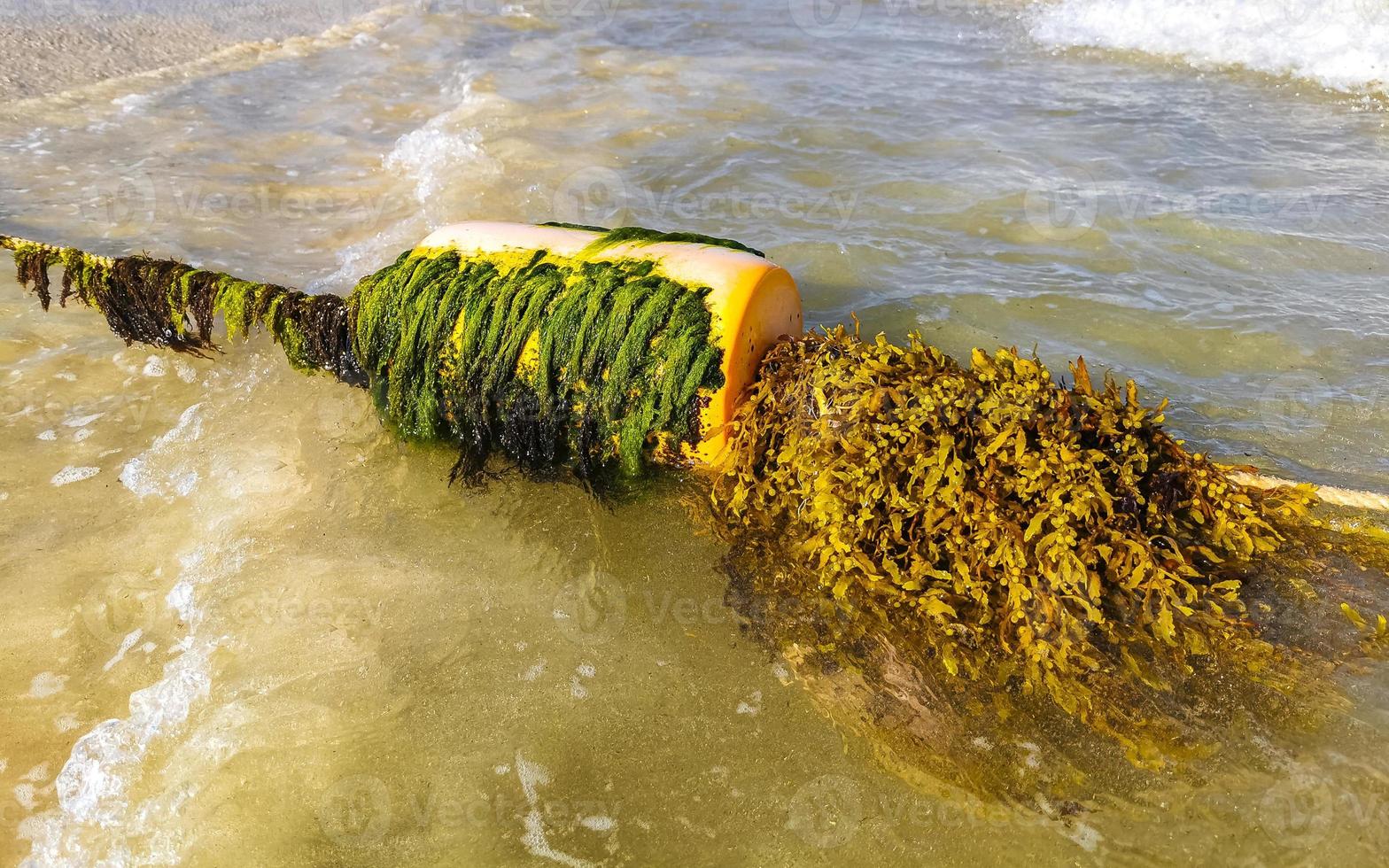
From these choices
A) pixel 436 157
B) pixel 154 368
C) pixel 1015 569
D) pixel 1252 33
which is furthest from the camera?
pixel 1252 33

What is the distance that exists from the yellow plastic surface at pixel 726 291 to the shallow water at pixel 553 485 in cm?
50

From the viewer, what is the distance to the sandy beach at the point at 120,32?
8172 millimetres

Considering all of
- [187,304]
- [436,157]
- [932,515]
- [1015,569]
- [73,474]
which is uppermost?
[436,157]

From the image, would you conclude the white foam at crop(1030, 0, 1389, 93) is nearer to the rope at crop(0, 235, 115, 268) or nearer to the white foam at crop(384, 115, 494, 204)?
the white foam at crop(384, 115, 494, 204)

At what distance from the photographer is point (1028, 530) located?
277 centimetres

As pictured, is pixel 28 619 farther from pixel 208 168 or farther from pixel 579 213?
pixel 208 168

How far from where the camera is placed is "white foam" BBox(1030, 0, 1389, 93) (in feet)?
26.3

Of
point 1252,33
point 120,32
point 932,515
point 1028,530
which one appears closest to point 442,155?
point 120,32

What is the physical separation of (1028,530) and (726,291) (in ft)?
4.55

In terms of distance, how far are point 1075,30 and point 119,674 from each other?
1106 centimetres

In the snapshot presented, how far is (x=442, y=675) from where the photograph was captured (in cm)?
282

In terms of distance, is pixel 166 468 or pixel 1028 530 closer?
pixel 1028 530

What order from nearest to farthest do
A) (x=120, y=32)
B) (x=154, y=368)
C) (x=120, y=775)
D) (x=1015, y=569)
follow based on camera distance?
(x=120, y=775)
(x=1015, y=569)
(x=154, y=368)
(x=120, y=32)

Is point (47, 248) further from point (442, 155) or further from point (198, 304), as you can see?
point (442, 155)
